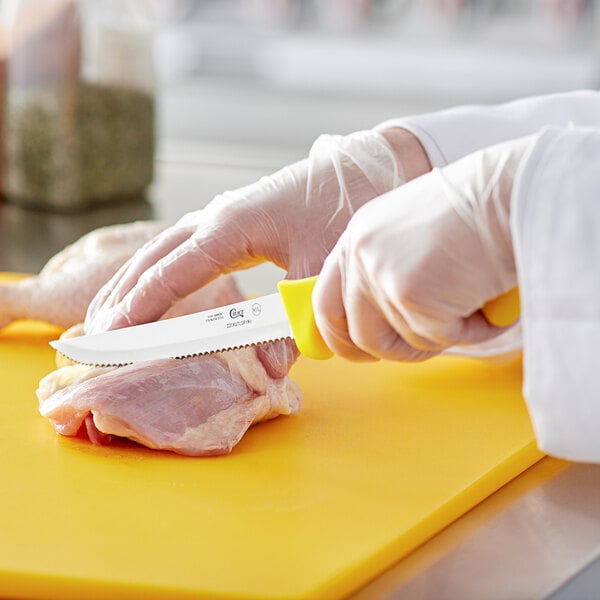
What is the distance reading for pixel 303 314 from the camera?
3.37 feet

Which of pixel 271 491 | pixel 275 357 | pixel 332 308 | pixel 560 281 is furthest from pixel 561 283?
pixel 275 357

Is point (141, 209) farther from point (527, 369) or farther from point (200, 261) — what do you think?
point (527, 369)

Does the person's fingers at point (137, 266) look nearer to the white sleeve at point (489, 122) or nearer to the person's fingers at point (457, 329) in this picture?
the white sleeve at point (489, 122)

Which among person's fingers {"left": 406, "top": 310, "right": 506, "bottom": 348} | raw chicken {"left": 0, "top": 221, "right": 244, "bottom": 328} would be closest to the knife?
person's fingers {"left": 406, "top": 310, "right": 506, "bottom": 348}

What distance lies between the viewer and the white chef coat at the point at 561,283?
83cm

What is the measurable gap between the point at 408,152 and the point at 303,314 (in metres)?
0.41

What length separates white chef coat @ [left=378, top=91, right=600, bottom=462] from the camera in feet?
2.73

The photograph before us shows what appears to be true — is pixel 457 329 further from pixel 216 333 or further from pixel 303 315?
pixel 216 333

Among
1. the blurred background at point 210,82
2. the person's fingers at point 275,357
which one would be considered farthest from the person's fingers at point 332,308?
the blurred background at point 210,82

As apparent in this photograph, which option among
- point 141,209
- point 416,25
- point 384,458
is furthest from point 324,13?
point 384,458

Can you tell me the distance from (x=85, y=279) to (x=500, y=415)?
57cm

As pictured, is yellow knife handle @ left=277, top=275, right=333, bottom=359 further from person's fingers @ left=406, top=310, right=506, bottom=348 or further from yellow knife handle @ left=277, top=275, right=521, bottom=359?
person's fingers @ left=406, top=310, right=506, bottom=348

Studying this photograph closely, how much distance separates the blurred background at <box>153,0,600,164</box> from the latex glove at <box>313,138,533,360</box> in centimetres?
296

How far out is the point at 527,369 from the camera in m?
0.86
